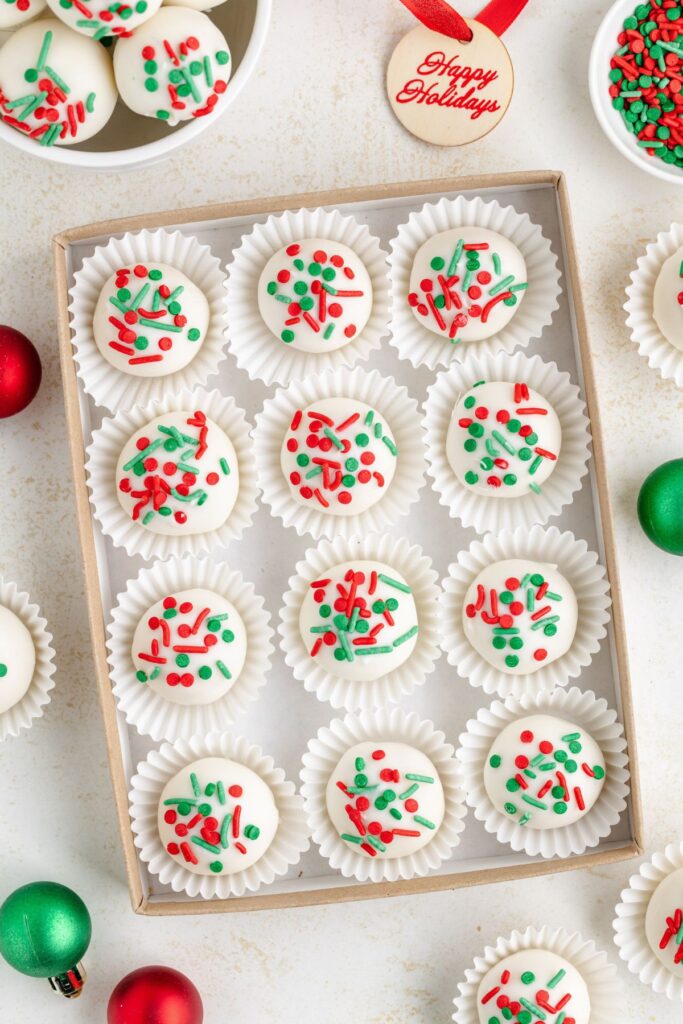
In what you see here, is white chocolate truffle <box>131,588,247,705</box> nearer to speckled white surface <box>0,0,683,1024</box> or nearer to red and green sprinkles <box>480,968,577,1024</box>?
speckled white surface <box>0,0,683,1024</box>

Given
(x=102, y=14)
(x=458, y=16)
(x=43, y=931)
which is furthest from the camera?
(x=458, y=16)

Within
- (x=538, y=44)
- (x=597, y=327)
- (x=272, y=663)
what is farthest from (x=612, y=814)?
(x=538, y=44)

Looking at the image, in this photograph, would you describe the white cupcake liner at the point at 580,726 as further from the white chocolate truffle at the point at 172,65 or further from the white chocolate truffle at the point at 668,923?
the white chocolate truffle at the point at 172,65

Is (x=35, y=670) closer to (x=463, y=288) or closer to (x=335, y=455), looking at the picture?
(x=335, y=455)

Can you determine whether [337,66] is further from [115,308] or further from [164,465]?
[164,465]

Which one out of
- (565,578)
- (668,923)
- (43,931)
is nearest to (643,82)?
(565,578)
